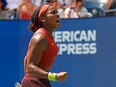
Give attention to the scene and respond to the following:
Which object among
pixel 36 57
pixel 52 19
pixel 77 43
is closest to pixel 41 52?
pixel 36 57

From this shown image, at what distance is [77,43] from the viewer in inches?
335

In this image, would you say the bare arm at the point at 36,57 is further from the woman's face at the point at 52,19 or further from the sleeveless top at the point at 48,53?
the woman's face at the point at 52,19

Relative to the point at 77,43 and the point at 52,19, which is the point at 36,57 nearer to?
the point at 52,19

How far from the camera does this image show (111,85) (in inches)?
322

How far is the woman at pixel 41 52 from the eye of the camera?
4266mm

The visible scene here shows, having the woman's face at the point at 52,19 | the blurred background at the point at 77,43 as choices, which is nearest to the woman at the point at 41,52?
the woman's face at the point at 52,19

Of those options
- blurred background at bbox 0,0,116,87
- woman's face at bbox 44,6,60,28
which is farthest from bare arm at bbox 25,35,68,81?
blurred background at bbox 0,0,116,87

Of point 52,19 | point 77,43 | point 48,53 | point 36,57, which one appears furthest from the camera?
point 77,43

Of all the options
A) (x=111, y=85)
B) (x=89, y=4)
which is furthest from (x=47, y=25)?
(x=89, y=4)

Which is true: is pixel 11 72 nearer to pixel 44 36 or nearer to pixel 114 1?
pixel 114 1

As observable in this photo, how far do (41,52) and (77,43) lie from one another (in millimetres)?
4247

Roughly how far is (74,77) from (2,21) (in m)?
1.78

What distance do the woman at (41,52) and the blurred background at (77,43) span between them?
3.80 metres

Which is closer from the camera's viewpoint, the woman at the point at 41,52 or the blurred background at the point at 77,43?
the woman at the point at 41,52
